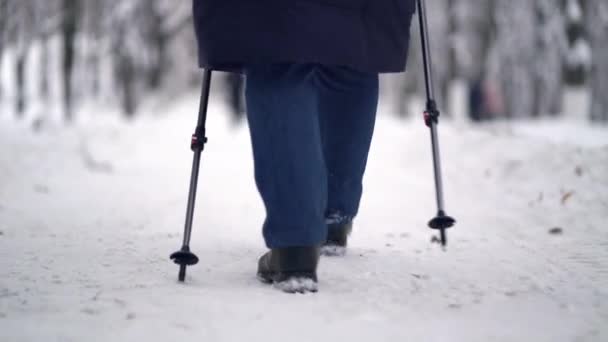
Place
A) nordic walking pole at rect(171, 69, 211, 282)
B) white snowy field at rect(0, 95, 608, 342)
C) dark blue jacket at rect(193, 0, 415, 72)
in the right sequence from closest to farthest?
white snowy field at rect(0, 95, 608, 342)
dark blue jacket at rect(193, 0, 415, 72)
nordic walking pole at rect(171, 69, 211, 282)

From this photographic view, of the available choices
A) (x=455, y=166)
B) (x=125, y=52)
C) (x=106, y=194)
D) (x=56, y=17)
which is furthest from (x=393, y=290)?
(x=125, y=52)

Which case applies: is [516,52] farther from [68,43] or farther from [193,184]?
[193,184]

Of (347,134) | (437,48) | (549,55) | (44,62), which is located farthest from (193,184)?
(437,48)

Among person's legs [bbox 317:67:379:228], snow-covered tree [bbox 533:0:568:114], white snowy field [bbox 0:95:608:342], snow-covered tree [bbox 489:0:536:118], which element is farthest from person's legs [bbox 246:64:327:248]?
snow-covered tree [bbox 533:0:568:114]

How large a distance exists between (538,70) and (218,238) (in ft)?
44.3

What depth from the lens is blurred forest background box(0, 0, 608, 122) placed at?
1174cm

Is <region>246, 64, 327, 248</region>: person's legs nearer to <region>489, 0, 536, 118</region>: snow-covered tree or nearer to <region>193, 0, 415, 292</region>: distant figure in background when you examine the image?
<region>193, 0, 415, 292</region>: distant figure in background

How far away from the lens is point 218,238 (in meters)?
2.75

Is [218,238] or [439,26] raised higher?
[439,26]

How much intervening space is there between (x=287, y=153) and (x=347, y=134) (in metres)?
0.48

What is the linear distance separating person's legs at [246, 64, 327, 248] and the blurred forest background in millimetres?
10016

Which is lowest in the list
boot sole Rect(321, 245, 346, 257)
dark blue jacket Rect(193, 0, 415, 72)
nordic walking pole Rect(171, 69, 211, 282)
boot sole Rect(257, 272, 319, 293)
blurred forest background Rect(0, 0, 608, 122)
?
boot sole Rect(257, 272, 319, 293)

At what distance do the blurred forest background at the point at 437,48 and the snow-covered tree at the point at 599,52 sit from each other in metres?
0.02

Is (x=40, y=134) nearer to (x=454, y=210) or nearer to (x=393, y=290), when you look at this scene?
(x=454, y=210)
